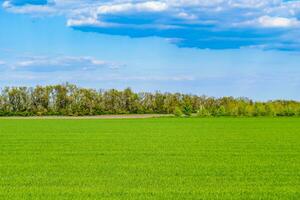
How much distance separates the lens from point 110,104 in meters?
57.7

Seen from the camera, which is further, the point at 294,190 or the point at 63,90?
the point at 63,90

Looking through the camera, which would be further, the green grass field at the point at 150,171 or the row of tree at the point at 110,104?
the row of tree at the point at 110,104

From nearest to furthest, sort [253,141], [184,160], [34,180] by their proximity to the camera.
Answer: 1. [34,180]
2. [184,160]
3. [253,141]

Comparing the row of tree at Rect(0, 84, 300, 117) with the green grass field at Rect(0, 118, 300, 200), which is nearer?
the green grass field at Rect(0, 118, 300, 200)

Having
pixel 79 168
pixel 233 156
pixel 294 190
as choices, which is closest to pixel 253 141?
pixel 233 156

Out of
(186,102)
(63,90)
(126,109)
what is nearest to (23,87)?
(63,90)

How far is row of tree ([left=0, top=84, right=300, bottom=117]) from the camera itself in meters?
56.0

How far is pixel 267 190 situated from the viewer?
443 inches

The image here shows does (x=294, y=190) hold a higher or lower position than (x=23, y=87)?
lower

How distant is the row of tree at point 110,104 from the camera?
56.0 metres

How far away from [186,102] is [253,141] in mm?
34038

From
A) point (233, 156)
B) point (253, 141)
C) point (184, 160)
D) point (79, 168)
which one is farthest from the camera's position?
point (253, 141)

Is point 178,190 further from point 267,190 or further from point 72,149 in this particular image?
point 72,149

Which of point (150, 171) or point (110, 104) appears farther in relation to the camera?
point (110, 104)
